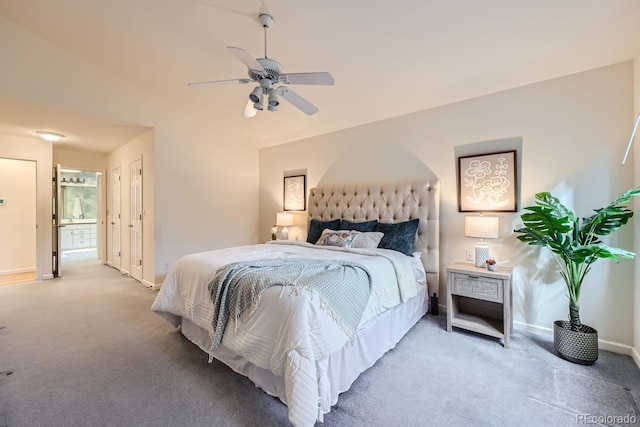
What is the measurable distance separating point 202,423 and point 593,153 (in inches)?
149

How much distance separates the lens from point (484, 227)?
8.73 feet

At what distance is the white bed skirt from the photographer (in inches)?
64.8

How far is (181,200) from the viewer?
4492mm

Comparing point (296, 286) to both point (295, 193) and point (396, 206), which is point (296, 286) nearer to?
point (396, 206)

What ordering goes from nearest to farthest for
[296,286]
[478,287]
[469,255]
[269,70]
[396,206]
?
[296,286] < [269,70] < [478,287] < [469,255] < [396,206]

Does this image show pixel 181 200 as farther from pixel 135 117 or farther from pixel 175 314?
pixel 175 314

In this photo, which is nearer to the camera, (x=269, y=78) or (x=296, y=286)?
(x=296, y=286)

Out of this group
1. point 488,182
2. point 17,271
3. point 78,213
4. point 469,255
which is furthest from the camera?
point 78,213

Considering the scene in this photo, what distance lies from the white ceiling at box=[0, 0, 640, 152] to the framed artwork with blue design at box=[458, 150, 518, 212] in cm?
76

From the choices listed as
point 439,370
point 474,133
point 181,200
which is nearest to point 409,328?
point 439,370

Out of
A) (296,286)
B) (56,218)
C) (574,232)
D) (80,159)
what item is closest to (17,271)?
(56,218)

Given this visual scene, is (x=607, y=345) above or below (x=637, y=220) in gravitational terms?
below

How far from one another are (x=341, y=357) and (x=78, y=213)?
33.9ft

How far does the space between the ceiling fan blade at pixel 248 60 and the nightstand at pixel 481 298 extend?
2.60 m
